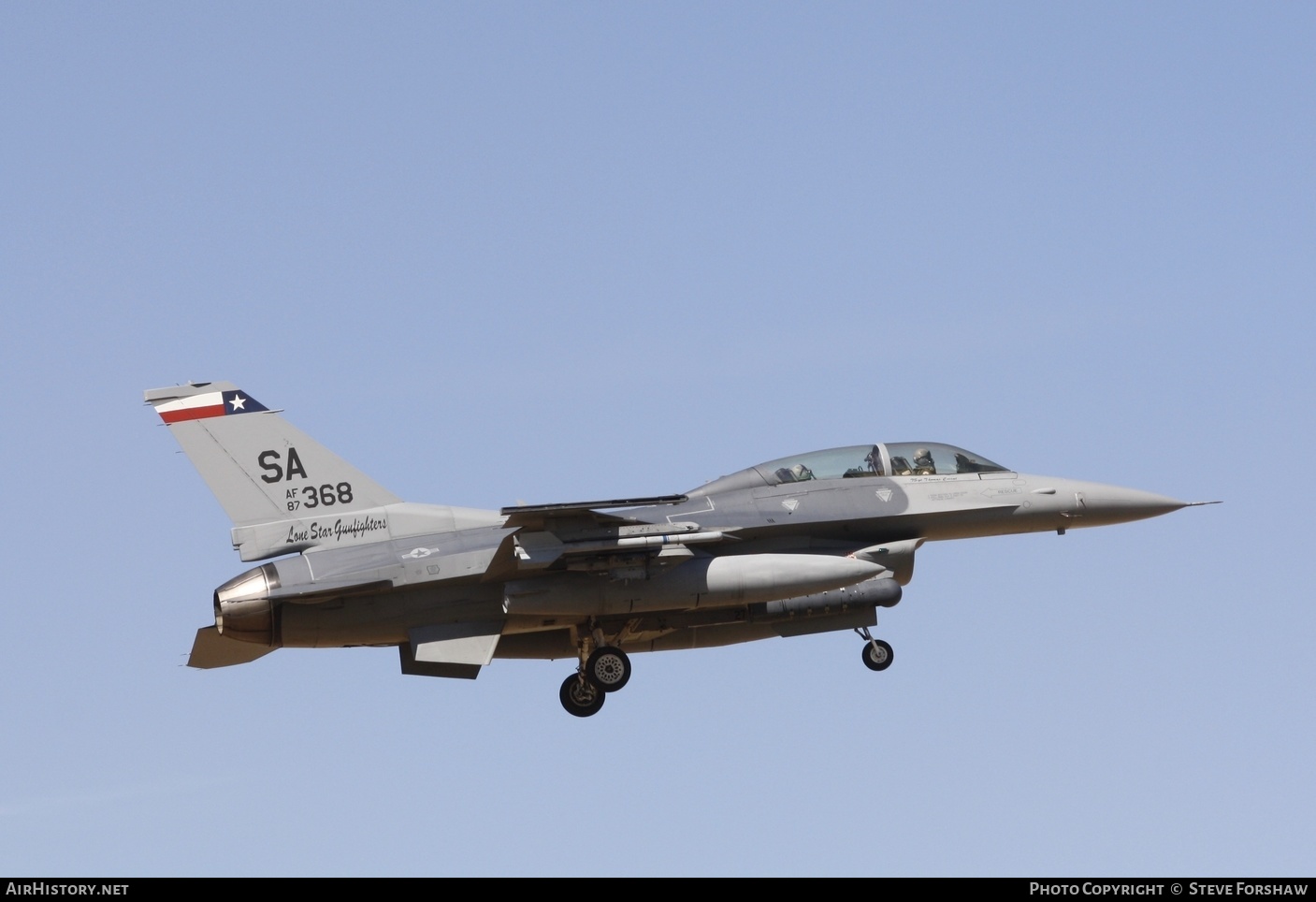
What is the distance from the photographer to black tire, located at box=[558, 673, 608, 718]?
2431 centimetres

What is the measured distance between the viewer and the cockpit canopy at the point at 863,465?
2531cm

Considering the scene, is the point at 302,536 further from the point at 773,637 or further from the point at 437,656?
the point at 773,637

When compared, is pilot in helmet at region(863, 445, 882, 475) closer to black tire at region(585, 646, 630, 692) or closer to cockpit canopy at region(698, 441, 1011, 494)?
cockpit canopy at region(698, 441, 1011, 494)

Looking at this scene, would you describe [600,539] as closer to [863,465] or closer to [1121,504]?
[863,465]

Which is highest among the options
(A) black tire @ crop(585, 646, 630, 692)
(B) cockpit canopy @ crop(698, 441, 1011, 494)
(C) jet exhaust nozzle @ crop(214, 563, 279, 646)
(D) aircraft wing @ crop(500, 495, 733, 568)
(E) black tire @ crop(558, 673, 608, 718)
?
(B) cockpit canopy @ crop(698, 441, 1011, 494)

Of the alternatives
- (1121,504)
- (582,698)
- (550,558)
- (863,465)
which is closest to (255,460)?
(550,558)

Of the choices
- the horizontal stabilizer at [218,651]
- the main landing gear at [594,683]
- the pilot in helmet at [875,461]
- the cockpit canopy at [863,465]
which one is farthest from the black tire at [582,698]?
the pilot in helmet at [875,461]

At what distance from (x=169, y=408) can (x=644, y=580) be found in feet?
21.3

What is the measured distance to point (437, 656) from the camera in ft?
77.4

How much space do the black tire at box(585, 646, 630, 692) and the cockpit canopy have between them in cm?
250

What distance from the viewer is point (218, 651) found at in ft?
78.6

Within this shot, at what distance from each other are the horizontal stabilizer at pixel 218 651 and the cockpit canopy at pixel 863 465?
621cm

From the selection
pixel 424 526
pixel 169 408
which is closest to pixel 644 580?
pixel 424 526

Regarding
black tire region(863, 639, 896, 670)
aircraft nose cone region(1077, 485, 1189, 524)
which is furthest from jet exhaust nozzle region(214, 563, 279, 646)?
aircraft nose cone region(1077, 485, 1189, 524)
